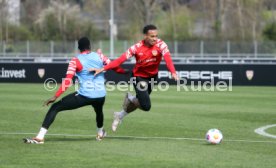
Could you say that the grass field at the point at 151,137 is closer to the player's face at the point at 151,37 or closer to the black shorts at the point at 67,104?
the black shorts at the point at 67,104

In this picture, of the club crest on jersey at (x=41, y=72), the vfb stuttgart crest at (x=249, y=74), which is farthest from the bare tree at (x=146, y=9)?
the vfb stuttgart crest at (x=249, y=74)

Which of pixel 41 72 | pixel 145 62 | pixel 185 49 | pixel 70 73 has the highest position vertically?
pixel 185 49

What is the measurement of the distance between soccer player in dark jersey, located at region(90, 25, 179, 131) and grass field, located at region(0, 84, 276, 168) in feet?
2.35

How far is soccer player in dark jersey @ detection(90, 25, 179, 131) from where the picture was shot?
47.9 feet

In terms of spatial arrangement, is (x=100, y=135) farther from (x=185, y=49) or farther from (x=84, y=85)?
(x=185, y=49)

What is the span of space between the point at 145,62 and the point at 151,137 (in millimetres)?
1499

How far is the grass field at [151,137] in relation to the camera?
1166 centimetres

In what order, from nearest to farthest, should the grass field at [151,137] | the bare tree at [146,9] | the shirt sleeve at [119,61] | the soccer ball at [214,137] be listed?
the grass field at [151,137] < the soccer ball at [214,137] < the shirt sleeve at [119,61] < the bare tree at [146,9]

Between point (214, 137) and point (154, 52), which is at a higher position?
point (154, 52)

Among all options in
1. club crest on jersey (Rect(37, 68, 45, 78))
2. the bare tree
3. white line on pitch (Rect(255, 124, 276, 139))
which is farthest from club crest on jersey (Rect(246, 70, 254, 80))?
the bare tree

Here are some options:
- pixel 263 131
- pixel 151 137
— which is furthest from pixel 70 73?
pixel 263 131

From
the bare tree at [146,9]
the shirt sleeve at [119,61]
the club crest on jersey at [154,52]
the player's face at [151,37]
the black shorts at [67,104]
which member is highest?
the bare tree at [146,9]

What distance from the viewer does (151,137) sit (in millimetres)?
15312

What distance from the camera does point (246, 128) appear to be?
17.5 metres
